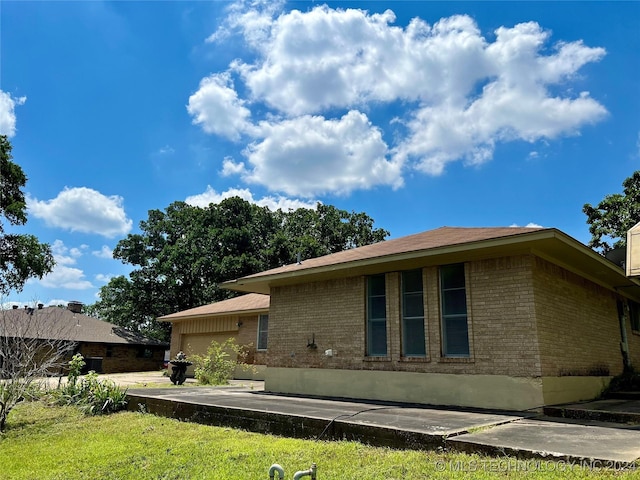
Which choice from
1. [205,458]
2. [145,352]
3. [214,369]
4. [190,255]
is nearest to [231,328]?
[214,369]

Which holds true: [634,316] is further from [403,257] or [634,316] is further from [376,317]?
[403,257]

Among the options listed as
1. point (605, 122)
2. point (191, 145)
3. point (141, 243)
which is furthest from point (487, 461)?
point (141, 243)

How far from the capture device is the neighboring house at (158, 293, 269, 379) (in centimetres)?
1839

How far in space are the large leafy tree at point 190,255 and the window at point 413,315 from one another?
86.4ft

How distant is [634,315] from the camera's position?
542 inches

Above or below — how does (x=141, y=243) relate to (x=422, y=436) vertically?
above

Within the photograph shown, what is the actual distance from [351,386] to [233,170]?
12510 mm

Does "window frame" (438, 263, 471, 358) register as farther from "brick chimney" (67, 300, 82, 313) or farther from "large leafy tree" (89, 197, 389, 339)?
"brick chimney" (67, 300, 82, 313)

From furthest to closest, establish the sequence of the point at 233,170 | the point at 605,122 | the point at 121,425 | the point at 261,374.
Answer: the point at 233,170 < the point at 261,374 < the point at 605,122 < the point at 121,425

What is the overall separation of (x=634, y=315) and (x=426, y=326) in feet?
29.6

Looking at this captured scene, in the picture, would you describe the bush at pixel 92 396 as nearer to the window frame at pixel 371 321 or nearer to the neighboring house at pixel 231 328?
the window frame at pixel 371 321

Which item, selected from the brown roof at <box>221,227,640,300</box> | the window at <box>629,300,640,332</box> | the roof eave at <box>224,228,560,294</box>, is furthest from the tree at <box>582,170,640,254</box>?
the roof eave at <box>224,228,560,294</box>

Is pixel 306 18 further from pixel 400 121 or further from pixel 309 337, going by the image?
pixel 309 337

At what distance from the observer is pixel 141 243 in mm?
38969
